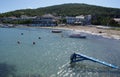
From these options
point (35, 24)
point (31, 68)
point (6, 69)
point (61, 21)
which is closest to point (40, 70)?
point (31, 68)

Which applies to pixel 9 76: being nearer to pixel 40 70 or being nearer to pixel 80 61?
pixel 40 70

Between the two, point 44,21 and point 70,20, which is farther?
point 70,20

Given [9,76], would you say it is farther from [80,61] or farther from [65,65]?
[80,61]

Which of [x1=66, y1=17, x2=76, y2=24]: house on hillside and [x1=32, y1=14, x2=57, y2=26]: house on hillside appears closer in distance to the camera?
[x1=32, y1=14, x2=57, y2=26]: house on hillside

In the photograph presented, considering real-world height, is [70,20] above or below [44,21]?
below

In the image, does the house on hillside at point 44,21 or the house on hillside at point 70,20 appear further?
the house on hillside at point 70,20

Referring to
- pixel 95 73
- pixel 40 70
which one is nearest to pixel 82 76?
pixel 95 73

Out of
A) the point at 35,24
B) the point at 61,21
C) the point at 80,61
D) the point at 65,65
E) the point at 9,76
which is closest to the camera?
the point at 9,76

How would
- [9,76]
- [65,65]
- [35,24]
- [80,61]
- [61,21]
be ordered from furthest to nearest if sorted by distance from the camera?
[61,21], [35,24], [80,61], [65,65], [9,76]

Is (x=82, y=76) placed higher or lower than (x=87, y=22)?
higher

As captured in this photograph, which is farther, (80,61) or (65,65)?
(80,61)
